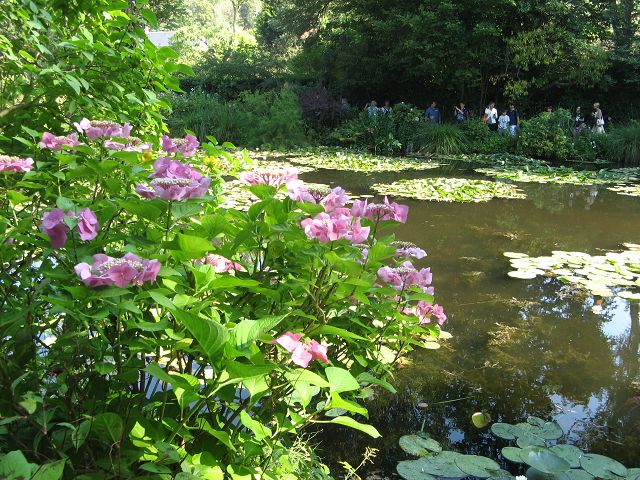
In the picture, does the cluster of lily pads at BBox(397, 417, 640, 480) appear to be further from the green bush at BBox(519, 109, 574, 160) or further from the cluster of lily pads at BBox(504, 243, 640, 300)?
the green bush at BBox(519, 109, 574, 160)

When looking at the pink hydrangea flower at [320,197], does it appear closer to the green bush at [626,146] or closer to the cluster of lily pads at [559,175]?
→ the cluster of lily pads at [559,175]

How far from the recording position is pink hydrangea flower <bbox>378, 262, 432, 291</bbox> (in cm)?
168

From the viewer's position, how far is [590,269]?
4359mm

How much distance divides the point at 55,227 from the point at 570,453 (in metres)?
1.91

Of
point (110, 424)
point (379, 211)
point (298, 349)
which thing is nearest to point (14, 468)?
point (110, 424)

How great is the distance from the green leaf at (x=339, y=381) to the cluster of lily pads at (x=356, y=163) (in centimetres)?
896

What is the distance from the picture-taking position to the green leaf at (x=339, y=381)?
3.84 ft

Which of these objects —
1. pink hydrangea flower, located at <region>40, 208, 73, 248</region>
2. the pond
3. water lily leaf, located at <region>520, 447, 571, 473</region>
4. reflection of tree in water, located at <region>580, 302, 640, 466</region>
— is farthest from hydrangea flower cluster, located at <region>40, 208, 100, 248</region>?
reflection of tree in water, located at <region>580, 302, 640, 466</region>

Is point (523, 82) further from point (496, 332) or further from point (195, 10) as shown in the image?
point (195, 10)

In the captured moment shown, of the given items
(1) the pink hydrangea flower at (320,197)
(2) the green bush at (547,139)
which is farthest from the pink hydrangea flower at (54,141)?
(2) the green bush at (547,139)

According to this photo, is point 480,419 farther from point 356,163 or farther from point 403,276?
point 356,163

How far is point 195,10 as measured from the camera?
63.4 m

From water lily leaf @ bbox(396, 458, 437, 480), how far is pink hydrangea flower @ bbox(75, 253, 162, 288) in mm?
1337

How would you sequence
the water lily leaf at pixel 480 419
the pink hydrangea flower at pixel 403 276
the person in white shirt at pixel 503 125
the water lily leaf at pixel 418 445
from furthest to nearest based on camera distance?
1. the person in white shirt at pixel 503 125
2. the water lily leaf at pixel 480 419
3. the water lily leaf at pixel 418 445
4. the pink hydrangea flower at pixel 403 276
